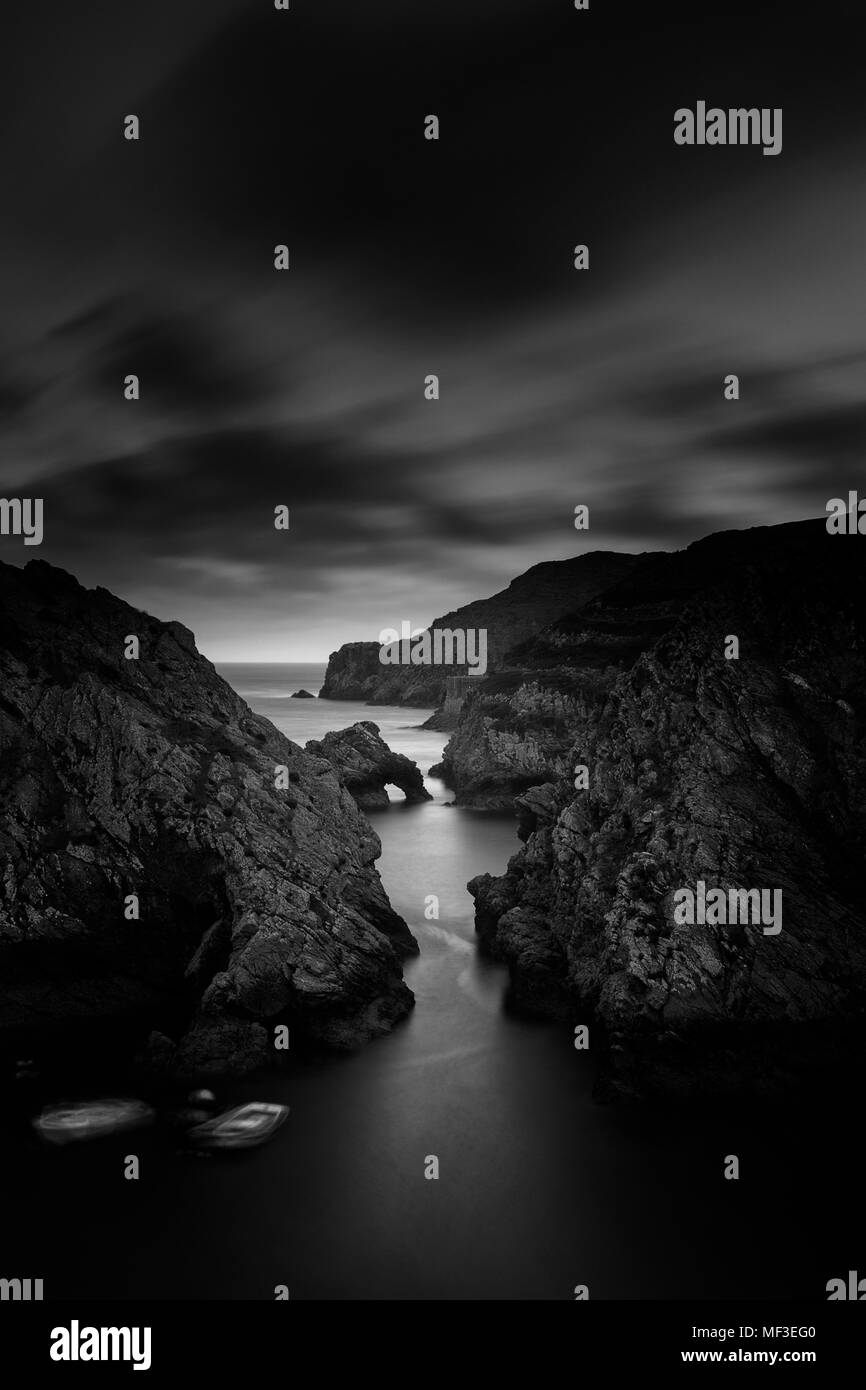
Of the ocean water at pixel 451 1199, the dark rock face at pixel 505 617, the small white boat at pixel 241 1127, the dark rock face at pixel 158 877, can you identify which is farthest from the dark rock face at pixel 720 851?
the dark rock face at pixel 505 617

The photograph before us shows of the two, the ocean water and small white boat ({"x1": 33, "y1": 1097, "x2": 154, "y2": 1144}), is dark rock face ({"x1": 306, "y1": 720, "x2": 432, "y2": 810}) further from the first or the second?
small white boat ({"x1": 33, "y1": 1097, "x2": 154, "y2": 1144})

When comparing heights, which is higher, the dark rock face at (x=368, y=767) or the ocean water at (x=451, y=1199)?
the dark rock face at (x=368, y=767)

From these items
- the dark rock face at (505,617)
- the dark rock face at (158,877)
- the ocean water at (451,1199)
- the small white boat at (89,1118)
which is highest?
the dark rock face at (505,617)

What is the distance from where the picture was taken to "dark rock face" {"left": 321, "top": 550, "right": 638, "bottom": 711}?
14262cm

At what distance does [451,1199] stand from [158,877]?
545 inches

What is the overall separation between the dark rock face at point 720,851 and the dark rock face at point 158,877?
6.95m

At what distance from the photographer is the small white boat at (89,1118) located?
19844 millimetres

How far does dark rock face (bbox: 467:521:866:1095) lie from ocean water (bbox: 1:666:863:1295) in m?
2.02

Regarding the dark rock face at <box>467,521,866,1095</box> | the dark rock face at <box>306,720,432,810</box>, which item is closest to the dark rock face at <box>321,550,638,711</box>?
the dark rock face at <box>306,720,432,810</box>

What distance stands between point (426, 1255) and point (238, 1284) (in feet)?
12.6

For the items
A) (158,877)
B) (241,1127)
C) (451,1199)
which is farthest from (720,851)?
(158,877)

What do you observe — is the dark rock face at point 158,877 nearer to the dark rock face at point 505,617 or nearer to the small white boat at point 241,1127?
the small white boat at point 241,1127

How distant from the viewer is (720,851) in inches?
935

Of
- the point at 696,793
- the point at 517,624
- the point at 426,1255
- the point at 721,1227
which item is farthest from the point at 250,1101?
the point at 517,624
